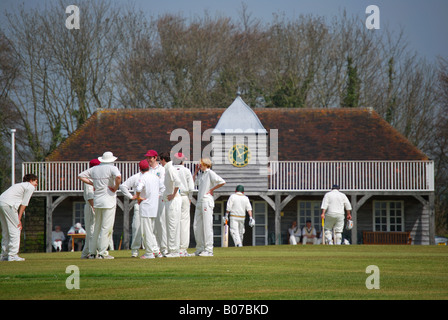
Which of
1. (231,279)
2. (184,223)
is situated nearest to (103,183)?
(184,223)

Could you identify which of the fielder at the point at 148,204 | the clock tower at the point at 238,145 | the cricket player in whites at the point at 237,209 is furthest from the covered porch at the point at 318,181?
the fielder at the point at 148,204

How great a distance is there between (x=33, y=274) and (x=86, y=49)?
123ft

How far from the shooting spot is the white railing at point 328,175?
110 ft

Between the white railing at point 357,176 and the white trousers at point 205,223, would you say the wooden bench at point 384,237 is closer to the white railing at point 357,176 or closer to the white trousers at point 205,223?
the white railing at point 357,176

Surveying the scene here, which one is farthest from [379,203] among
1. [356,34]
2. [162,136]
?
[356,34]

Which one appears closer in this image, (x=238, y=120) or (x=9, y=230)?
(x=9, y=230)

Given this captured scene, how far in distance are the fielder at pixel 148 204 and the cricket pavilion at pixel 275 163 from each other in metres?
18.5

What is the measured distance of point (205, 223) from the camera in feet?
50.8

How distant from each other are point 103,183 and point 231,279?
183 inches

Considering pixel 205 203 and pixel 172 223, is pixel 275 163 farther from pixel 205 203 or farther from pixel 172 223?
pixel 172 223

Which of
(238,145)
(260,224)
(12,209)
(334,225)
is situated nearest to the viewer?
(12,209)

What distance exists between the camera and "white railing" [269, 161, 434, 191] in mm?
33625

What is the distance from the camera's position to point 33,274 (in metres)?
11.3
